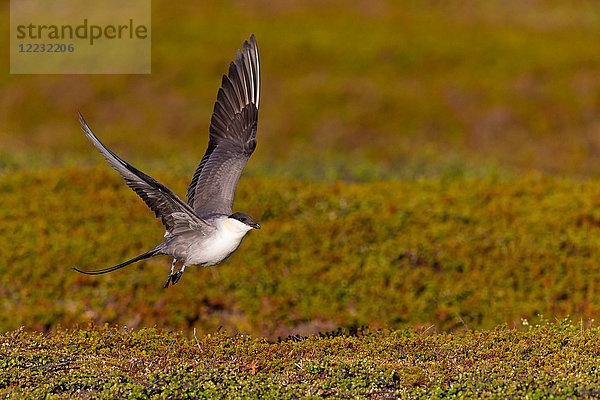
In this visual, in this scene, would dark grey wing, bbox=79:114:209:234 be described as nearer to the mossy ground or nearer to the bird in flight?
the bird in flight

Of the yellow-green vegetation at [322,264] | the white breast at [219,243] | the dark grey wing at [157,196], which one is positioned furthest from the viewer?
the yellow-green vegetation at [322,264]

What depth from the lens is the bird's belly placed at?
565 cm

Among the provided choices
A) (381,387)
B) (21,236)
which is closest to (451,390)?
(381,387)

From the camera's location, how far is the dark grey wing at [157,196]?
501 cm

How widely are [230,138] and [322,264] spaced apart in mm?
2102

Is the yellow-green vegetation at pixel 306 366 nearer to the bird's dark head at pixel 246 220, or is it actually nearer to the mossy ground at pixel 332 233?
the mossy ground at pixel 332 233

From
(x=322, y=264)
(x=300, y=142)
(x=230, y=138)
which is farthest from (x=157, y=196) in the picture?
(x=300, y=142)

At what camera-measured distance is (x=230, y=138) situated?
6758mm
